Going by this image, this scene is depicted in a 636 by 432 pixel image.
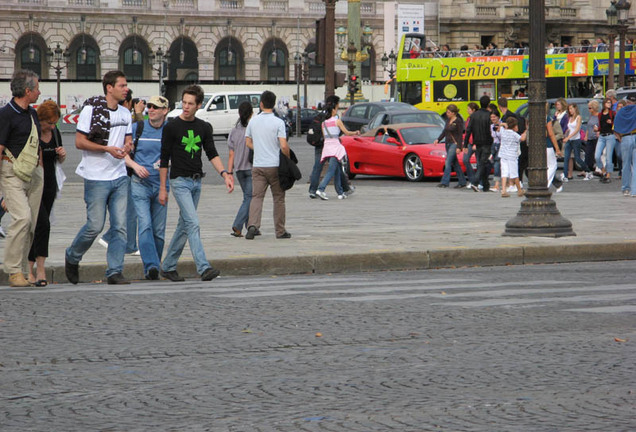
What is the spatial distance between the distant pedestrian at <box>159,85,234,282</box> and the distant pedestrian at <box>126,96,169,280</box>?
194mm

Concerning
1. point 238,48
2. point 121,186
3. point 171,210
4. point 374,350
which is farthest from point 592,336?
point 238,48

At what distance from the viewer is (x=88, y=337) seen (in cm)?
762

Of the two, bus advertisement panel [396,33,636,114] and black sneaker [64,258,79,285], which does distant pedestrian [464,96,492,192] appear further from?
bus advertisement panel [396,33,636,114]

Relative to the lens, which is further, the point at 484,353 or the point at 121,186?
the point at 121,186

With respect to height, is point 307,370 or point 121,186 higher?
point 121,186

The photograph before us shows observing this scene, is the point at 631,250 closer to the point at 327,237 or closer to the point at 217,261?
the point at 327,237

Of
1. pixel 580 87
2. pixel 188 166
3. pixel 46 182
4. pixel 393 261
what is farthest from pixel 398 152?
A: pixel 580 87

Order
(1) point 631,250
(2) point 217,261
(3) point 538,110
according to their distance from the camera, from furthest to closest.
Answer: (3) point 538,110 → (1) point 631,250 → (2) point 217,261

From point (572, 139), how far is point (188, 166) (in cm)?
1663

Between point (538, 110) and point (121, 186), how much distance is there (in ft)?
18.3

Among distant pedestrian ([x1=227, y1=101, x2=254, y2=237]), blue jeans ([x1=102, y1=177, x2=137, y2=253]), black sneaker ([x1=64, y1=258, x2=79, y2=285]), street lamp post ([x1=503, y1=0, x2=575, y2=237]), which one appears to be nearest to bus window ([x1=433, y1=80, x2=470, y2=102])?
distant pedestrian ([x1=227, y1=101, x2=254, y2=237])

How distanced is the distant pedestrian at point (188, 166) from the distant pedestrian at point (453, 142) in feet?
43.2

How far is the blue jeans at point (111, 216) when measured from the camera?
34.1ft

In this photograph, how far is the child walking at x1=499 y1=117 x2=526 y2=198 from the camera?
21.2 metres
